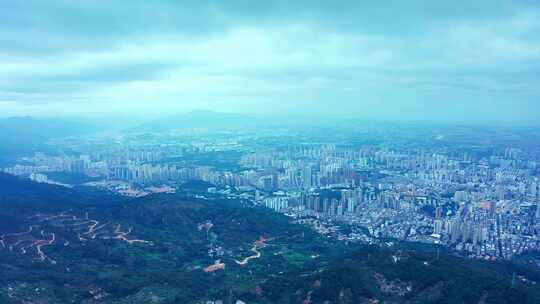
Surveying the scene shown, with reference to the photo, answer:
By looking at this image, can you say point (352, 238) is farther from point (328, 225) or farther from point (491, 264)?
point (491, 264)

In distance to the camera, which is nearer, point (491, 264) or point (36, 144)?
point (491, 264)

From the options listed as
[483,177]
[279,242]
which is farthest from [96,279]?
[483,177]

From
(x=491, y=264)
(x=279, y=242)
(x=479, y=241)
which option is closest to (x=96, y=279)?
(x=279, y=242)

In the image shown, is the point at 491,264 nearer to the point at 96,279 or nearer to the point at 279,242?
the point at 279,242

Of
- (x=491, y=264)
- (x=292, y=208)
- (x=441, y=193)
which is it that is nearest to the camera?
(x=491, y=264)

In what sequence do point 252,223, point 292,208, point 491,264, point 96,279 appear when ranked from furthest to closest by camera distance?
point 292,208 < point 252,223 < point 491,264 < point 96,279

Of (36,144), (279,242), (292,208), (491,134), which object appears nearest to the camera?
(279,242)

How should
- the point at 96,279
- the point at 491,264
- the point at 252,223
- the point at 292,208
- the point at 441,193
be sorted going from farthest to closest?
the point at 441,193 → the point at 292,208 → the point at 252,223 → the point at 491,264 → the point at 96,279

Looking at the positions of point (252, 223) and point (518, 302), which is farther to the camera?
point (252, 223)
